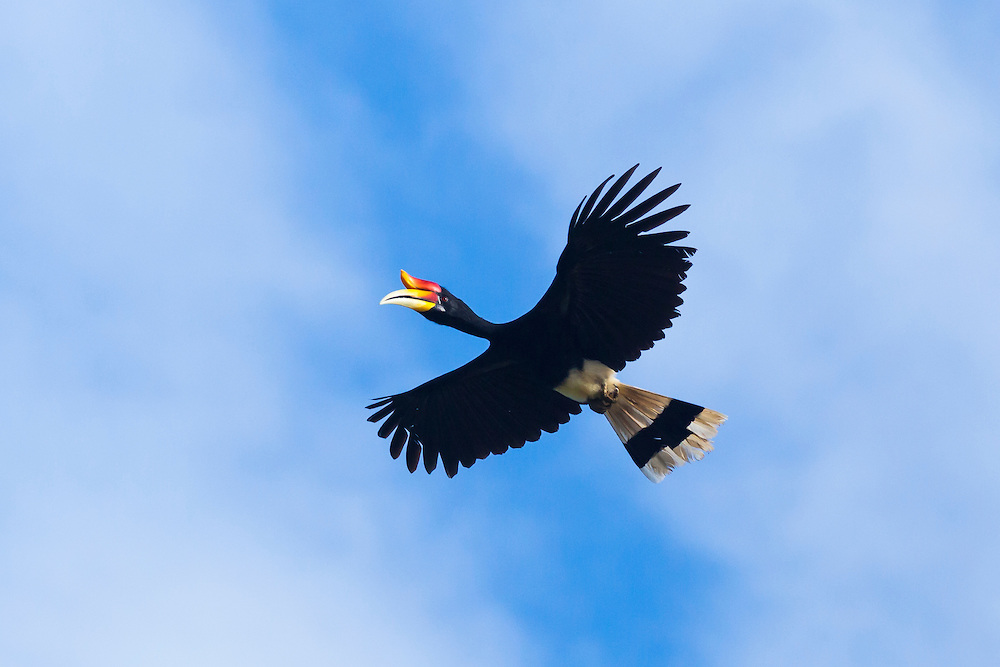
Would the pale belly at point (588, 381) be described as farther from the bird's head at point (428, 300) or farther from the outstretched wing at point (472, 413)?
the bird's head at point (428, 300)

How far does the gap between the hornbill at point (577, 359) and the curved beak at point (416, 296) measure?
0.04ft

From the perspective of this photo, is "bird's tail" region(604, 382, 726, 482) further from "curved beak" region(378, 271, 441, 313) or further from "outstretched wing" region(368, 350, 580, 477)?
"curved beak" region(378, 271, 441, 313)

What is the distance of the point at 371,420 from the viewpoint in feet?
36.9

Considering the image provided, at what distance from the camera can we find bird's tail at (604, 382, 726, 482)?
10484 mm

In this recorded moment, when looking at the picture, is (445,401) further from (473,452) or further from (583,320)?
(583,320)

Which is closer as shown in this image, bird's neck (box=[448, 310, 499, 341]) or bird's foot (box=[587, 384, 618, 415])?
bird's foot (box=[587, 384, 618, 415])

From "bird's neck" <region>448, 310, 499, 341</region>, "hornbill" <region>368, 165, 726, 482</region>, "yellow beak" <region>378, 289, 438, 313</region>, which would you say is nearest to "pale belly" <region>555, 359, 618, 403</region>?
"hornbill" <region>368, 165, 726, 482</region>

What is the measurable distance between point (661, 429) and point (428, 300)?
242 centimetres

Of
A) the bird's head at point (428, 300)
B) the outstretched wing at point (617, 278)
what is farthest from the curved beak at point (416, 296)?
the outstretched wing at point (617, 278)

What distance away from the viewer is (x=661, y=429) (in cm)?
1054

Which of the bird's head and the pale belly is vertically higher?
the bird's head

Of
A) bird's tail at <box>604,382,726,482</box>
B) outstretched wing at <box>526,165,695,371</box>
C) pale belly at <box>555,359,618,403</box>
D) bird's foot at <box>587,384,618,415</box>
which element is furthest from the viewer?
bird's tail at <box>604,382,726,482</box>

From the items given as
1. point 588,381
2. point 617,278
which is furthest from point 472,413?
point 617,278

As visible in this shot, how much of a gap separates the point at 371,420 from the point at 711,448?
326cm
